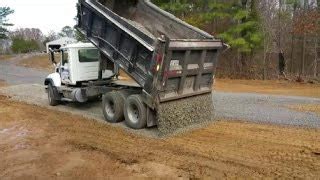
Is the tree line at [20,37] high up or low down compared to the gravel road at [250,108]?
up

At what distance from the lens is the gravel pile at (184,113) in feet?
31.4

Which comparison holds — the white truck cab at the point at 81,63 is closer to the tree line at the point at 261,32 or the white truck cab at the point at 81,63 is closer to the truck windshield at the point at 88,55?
the truck windshield at the point at 88,55

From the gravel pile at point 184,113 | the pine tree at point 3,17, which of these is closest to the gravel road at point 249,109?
the gravel pile at point 184,113

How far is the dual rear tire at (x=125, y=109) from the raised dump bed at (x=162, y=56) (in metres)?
0.36

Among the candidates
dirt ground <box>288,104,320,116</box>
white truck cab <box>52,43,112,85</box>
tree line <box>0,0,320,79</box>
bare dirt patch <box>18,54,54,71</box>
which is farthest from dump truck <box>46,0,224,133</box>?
bare dirt patch <box>18,54,54,71</box>

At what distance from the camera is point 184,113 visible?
10164 millimetres

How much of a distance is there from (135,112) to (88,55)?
355 centimetres

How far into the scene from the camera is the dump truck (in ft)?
30.9

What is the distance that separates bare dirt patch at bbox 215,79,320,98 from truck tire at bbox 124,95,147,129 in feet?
31.2

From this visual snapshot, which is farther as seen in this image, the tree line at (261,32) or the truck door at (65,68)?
the tree line at (261,32)

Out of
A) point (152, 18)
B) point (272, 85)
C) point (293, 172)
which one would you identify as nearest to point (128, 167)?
point (293, 172)

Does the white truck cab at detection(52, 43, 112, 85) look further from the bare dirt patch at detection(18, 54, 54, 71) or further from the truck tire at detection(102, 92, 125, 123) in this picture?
the bare dirt patch at detection(18, 54, 54, 71)

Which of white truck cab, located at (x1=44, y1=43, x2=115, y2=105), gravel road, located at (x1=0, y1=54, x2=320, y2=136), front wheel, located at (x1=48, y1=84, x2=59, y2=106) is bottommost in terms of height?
gravel road, located at (x1=0, y1=54, x2=320, y2=136)

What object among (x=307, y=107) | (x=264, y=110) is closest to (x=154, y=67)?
(x=264, y=110)
